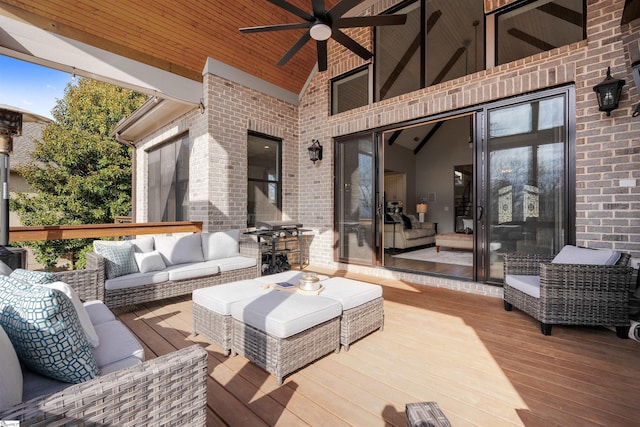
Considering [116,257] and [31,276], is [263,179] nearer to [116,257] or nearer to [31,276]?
[116,257]

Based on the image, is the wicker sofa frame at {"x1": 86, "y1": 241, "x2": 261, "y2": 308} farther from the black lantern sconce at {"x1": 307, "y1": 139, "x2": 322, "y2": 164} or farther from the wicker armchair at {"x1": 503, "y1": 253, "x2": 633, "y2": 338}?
the wicker armchair at {"x1": 503, "y1": 253, "x2": 633, "y2": 338}

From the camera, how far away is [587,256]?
269cm

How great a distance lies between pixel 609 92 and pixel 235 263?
4.49 metres

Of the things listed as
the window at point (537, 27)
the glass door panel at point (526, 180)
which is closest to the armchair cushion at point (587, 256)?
the glass door panel at point (526, 180)

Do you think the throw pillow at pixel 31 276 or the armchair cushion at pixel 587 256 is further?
the armchair cushion at pixel 587 256

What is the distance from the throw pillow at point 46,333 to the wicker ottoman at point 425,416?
1107 mm

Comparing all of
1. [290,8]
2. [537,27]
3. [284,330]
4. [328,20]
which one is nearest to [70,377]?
[284,330]

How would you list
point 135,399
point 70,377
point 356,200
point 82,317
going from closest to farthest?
point 135,399 < point 70,377 < point 82,317 < point 356,200

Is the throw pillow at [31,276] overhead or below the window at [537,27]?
below

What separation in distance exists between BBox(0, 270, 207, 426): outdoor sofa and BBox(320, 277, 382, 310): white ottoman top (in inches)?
53.1

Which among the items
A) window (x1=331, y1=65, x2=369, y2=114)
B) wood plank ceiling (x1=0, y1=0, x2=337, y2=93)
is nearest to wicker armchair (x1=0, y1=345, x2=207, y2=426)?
wood plank ceiling (x1=0, y1=0, x2=337, y2=93)

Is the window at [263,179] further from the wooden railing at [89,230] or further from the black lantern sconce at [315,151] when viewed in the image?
the wooden railing at [89,230]

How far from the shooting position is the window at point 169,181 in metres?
5.65

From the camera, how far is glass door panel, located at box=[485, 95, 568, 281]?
3.29 meters
